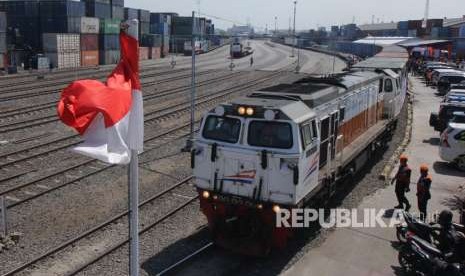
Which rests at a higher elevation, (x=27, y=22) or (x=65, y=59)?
(x=27, y=22)

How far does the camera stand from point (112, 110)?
17.8ft

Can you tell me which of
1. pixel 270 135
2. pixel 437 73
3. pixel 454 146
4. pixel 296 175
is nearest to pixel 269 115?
pixel 270 135

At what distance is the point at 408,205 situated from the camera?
12969 millimetres

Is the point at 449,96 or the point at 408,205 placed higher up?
the point at 449,96

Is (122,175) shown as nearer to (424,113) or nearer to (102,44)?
(424,113)

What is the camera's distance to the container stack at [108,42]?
64438mm

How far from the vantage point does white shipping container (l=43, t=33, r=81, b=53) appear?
183 ft

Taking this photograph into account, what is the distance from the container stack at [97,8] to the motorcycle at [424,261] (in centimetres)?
6523

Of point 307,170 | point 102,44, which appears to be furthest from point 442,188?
point 102,44

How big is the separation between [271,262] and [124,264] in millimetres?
3033

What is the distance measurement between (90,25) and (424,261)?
60.4 meters

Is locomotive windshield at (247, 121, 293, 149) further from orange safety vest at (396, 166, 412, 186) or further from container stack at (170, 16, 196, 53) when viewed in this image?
container stack at (170, 16, 196, 53)

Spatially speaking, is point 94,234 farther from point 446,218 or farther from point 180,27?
point 180,27

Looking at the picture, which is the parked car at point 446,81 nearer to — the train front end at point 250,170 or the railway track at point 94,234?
the railway track at point 94,234
